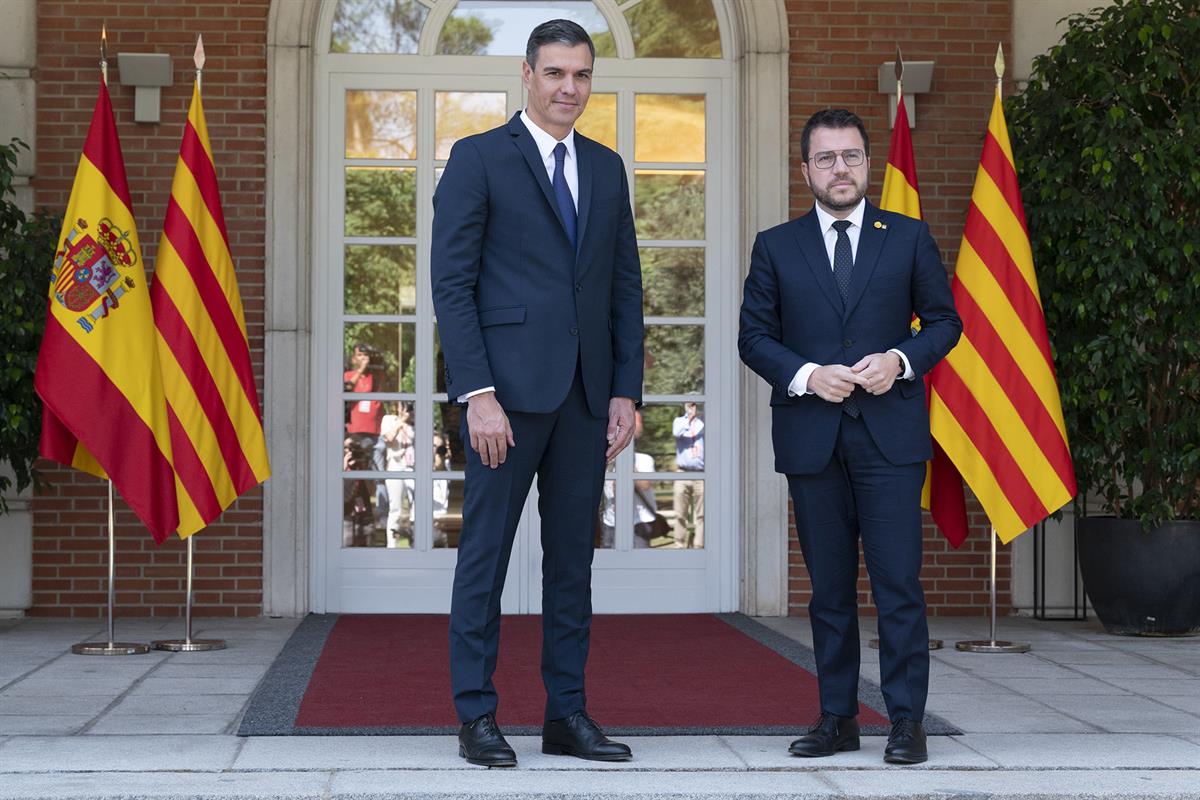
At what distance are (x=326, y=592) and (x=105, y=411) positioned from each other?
5.52ft

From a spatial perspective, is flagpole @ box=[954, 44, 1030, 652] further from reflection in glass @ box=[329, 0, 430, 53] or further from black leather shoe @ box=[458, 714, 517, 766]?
black leather shoe @ box=[458, 714, 517, 766]

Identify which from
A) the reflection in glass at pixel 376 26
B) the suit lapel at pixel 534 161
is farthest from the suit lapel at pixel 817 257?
the reflection in glass at pixel 376 26

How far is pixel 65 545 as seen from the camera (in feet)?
21.7

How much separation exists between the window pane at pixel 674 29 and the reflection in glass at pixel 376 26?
949 millimetres

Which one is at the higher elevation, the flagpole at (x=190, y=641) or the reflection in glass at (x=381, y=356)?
the reflection in glass at (x=381, y=356)

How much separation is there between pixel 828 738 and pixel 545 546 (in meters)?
0.79

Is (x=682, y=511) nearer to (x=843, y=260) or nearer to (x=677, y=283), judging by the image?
(x=677, y=283)

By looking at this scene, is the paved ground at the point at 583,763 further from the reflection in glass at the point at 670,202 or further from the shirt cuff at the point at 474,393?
the reflection in glass at the point at 670,202

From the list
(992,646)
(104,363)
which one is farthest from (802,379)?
(104,363)

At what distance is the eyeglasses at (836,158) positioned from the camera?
3.56m

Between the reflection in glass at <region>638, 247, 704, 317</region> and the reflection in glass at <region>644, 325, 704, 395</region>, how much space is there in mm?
76

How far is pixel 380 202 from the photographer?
273 inches

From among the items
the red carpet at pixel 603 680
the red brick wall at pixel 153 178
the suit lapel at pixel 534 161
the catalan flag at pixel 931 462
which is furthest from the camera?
the red brick wall at pixel 153 178

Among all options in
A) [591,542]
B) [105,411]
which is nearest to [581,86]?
[591,542]
